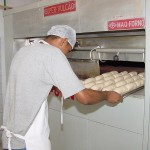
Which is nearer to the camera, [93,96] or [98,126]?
[93,96]

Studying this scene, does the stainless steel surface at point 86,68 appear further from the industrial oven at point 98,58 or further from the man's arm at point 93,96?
the man's arm at point 93,96

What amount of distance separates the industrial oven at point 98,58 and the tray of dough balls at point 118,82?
0.13 ft

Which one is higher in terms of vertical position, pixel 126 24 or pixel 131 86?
pixel 126 24

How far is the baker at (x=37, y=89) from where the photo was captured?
1.04 metres

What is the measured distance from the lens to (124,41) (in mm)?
1515

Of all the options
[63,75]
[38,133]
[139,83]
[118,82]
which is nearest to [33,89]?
[63,75]

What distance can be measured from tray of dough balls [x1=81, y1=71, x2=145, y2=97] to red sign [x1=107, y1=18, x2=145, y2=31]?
0.35 meters

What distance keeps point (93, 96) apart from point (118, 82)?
0.37m

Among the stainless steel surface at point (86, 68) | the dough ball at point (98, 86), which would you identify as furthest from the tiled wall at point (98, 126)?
the stainless steel surface at point (86, 68)

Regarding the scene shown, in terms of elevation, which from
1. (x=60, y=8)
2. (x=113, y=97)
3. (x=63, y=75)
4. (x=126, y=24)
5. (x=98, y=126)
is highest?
(x=60, y=8)

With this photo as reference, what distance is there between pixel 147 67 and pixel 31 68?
635 millimetres

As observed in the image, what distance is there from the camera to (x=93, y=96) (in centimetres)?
112

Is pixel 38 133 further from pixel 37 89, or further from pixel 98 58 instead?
pixel 98 58

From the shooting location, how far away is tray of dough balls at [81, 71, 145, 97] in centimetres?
132
